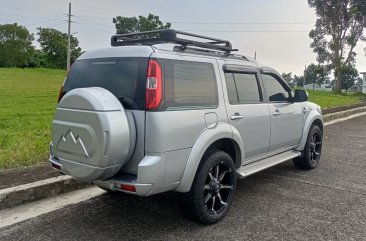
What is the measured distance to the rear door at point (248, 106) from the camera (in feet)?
13.3

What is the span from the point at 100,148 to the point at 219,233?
145cm

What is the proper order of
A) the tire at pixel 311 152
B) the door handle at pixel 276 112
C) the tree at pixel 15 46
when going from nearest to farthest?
the door handle at pixel 276 112
the tire at pixel 311 152
the tree at pixel 15 46

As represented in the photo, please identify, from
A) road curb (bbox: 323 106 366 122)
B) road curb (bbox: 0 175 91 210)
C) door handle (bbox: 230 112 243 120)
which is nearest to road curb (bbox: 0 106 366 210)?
road curb (bbox: 0 175 91 210)

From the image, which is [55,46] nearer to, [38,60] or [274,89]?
[38,60]

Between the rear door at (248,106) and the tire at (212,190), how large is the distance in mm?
450

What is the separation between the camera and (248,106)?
4.29m

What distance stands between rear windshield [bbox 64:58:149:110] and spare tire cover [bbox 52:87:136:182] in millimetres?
145

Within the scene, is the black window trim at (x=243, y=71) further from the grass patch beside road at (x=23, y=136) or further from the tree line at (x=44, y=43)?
the tree line at (x=44, y=43)

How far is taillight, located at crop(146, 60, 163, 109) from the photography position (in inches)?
126

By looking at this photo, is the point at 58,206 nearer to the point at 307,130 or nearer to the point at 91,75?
the point at 91,75

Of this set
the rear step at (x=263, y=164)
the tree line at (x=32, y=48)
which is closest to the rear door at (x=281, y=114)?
the rear step at (x=263, y=164)

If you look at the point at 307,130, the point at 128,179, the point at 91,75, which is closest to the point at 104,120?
the point at 128,179

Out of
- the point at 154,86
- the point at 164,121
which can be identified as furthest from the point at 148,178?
the point at 154,86

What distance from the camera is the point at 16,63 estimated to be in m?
68.4
